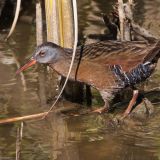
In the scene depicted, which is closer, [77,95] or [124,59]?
[124,59]

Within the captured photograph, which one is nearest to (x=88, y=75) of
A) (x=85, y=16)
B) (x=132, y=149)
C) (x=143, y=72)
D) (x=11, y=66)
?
(x=143, y=72)

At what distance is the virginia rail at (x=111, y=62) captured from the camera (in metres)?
5.92

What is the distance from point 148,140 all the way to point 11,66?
2691 millimetres

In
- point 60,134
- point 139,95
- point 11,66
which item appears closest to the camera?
point 60,134

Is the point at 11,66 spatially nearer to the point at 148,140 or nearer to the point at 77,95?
the point at 77,95

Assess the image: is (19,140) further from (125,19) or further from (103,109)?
(125,19)

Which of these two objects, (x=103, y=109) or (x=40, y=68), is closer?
(x=103, y=109)

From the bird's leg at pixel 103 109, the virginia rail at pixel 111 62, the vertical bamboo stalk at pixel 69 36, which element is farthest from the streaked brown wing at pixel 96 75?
the vertical bamboo stalk at pixel 69 36

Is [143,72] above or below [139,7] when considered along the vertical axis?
below

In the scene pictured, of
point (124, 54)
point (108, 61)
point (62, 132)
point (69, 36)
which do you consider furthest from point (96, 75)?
point (62, 132)

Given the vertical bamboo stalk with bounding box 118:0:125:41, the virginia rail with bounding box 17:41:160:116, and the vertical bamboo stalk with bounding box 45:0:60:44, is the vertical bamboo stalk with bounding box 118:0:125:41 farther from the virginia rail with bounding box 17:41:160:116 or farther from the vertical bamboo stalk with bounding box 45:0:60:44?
the vertical bamboo stalk with bounding box 45:0:60:44

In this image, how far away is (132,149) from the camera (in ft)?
17.8

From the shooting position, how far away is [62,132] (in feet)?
19.4

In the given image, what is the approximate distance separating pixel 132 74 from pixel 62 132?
839mm
